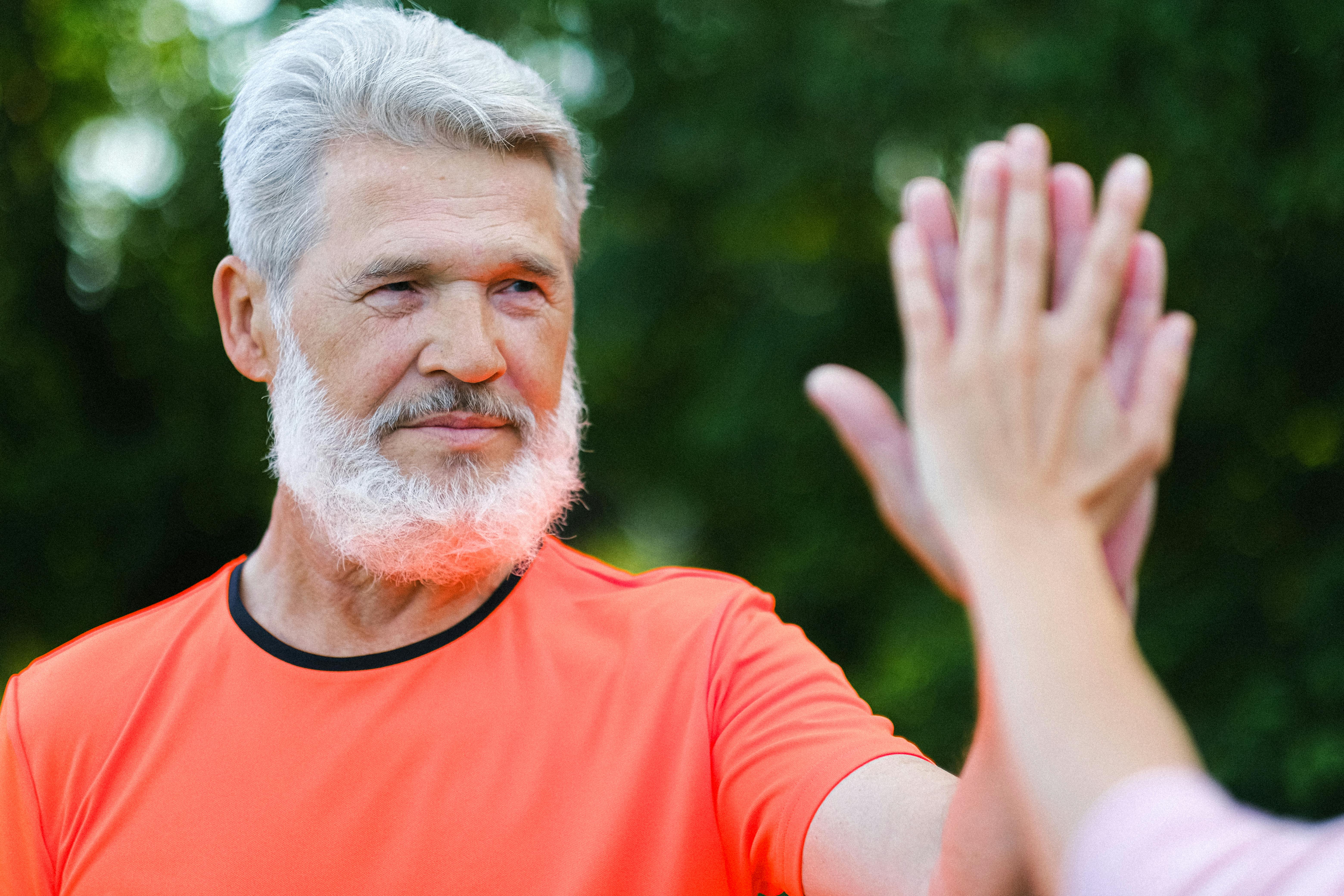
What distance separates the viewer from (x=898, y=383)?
21.8 ft

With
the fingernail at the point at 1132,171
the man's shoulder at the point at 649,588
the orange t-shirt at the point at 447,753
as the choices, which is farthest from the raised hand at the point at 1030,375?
the man's shoulder at the point at 649,588

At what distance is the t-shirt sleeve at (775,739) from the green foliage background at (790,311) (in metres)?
0.20

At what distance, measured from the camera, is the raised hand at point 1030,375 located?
908mm

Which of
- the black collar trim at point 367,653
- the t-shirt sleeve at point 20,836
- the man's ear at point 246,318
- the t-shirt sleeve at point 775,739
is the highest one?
the man's ear at point 246,318

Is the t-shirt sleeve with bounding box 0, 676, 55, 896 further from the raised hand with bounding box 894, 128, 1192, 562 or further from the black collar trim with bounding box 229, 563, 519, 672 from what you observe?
the raised hand with bounding box 894, 128, 1192, 562

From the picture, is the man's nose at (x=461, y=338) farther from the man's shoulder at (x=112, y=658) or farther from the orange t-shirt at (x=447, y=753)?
the man's shoulder at (x=112, y=658)

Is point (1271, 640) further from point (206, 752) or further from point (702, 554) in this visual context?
point (206, 752)

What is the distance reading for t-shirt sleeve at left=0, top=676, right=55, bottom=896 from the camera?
197cm

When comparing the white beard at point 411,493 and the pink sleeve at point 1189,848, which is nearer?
the pink sleeve at point 1189,848

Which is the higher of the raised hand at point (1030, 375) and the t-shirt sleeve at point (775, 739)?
the raised hand at point (1030, 375)

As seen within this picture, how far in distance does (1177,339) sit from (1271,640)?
5.47 meters

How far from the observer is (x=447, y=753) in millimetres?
1947

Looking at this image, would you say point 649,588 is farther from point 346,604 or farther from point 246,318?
point 246,318

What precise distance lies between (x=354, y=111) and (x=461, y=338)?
19.2 inches
